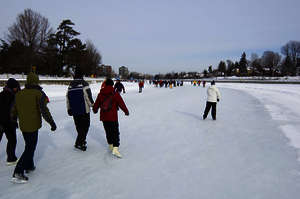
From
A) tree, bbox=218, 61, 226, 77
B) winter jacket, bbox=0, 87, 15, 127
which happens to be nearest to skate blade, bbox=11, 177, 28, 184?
winter jacket, bbox=0, 87, 15, 127

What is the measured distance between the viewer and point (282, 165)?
3.29m

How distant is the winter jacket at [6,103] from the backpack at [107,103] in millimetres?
1420

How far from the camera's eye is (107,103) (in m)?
3.26

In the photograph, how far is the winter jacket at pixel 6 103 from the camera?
9.16 ft

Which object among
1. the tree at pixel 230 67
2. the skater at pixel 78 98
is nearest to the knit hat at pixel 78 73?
the skater at pixel 78 98

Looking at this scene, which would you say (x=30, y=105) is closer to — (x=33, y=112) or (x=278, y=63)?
(x=33, y=112)

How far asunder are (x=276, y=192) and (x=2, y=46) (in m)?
49.6

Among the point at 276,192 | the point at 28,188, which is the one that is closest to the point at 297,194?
the point at 276,192

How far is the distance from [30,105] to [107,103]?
1203 millimetres

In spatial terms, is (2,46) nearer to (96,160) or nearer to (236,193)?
(96,160)

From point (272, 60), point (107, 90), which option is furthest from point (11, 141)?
point (272, 60)

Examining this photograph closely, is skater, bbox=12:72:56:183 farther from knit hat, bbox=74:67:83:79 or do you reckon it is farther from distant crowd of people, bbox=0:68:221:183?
knit hat, bbox=74:67:83:79

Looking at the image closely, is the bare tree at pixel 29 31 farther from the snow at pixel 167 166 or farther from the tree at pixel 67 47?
the snow at pixel 167 166

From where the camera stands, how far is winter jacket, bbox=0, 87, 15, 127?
9.16 feet
